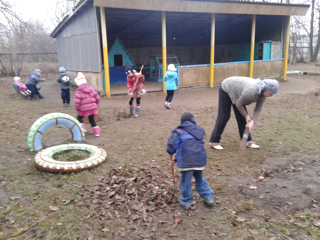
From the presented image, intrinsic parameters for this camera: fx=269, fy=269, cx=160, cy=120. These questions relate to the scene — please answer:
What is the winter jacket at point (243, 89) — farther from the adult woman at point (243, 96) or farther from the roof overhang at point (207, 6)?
the roof overhang at point (207, 6)

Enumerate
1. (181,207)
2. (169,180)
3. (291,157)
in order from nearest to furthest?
(181,207)
(169,180)
(291,157)

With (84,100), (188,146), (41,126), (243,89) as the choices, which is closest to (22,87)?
(84,100)

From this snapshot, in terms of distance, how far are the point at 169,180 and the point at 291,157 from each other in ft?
8.20

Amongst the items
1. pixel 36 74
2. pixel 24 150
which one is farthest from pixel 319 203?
pixel 36 74

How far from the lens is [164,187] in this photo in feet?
13.3

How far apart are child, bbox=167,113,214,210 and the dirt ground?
1.07ft

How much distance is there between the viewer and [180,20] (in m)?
16.3

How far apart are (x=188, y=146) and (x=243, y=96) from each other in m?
1.93

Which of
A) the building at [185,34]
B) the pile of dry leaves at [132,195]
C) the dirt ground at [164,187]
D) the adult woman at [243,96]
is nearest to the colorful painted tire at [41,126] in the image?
the dirt ground at [164,187]

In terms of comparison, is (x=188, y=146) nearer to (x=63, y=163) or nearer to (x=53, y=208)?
(x=53, y=208)

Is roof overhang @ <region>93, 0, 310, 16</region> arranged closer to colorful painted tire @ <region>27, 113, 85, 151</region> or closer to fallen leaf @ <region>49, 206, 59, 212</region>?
colorful painted tire @ <region>27, 113, 85, 151</region>

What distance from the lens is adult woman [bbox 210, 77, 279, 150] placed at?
15.1ft

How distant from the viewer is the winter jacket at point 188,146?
131 inches

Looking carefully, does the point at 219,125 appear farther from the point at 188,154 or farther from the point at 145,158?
the point at 188,154
